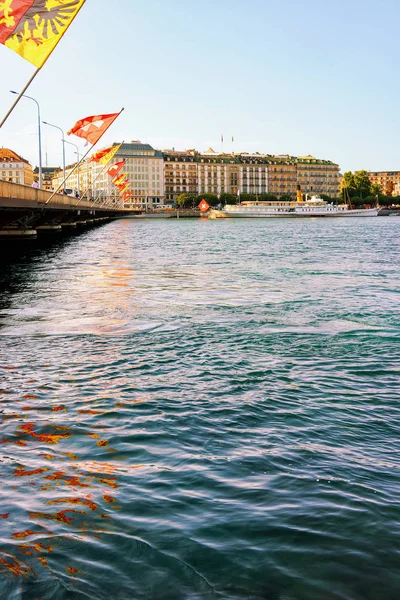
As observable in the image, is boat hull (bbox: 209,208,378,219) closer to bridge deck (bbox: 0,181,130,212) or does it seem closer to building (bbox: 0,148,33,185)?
building (bbox: 0,148,33,185)

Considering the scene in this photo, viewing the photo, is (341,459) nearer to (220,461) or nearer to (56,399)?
(220,461)

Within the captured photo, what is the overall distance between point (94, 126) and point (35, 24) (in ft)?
71.2

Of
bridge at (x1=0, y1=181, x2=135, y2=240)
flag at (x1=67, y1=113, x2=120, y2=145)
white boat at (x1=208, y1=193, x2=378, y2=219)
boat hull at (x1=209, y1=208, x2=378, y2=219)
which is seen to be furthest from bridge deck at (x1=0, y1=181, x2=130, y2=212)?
white boat at (x1=208, y1=193, x2=378, y2=219)

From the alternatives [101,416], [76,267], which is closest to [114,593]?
[101,416]

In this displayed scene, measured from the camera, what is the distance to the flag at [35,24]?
17.8m

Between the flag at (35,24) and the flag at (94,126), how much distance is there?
67.1 feet

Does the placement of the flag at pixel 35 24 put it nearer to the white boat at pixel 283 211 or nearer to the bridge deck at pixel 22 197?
the bridge deck at pixel 22 197

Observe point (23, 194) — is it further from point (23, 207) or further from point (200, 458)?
point (200, 458)

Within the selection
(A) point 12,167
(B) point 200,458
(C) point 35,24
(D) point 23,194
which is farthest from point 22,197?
(A) point 12,167

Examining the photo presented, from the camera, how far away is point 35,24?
18422 millimetres

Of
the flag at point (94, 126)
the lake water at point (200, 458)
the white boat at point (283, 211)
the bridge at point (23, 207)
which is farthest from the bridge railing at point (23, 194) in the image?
the white boat at point (283, 211)

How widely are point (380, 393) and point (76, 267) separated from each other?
2410cm

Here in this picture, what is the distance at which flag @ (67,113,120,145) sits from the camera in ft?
130

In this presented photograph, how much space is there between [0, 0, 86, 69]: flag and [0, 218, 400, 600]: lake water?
299 inches
